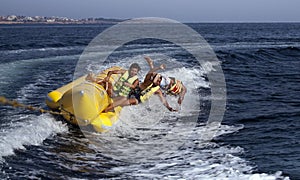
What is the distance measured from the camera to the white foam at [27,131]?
21.9 feet

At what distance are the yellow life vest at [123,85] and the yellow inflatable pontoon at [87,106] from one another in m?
0.28

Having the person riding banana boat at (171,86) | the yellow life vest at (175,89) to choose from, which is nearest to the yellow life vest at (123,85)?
the person riding banana boat at (171,86)

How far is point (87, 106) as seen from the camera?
7.40m

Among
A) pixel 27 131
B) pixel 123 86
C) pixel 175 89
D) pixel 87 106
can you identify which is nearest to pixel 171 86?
pixel 175 89

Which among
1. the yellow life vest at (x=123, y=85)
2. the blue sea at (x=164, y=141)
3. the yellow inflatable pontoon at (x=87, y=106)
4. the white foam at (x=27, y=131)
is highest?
the yellow life vest at (x=123, y=85)

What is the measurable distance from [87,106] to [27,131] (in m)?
1.27

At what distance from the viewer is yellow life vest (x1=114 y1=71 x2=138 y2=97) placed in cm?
821

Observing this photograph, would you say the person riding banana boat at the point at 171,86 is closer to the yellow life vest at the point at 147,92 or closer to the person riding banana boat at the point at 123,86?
the yellow life vest at the point at 147,92

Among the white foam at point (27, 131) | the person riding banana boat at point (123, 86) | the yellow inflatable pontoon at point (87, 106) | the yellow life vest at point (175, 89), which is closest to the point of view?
the white foam at point (27, 131)

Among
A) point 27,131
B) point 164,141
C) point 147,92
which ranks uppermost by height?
point 147,92

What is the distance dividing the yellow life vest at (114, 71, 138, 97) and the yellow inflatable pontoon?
0.91 feet

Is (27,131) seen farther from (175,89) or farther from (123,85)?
(175,89)

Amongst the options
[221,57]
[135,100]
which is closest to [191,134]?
[135,100]

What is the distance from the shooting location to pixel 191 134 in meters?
8.20
